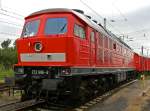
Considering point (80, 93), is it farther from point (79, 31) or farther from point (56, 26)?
point (56, 26)

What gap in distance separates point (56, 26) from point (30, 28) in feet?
4.06

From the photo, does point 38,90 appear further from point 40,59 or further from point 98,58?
point 98,58

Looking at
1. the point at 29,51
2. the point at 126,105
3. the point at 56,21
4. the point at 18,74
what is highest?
the point at 56,21

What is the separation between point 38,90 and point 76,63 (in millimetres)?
1682

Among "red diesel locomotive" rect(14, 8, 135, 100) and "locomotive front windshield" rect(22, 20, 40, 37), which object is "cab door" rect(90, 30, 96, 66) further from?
"locomotive front windshield" rect(22, 20, 40, 37)

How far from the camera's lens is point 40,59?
1266cm

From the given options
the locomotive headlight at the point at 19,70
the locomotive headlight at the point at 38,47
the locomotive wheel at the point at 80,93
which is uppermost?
the locomotive headlight at the point at 38,47

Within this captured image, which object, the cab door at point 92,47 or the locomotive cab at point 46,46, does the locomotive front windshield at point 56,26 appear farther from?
the cab door at point 92,47

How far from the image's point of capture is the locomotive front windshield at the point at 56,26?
41.9 ft

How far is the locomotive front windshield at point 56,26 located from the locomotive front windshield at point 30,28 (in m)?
0.48

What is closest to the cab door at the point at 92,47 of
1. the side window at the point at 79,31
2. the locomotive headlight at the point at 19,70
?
the side window at the point at 79,31

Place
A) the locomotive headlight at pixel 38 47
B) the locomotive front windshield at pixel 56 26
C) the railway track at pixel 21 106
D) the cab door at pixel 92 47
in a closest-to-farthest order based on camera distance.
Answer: the railway track at pixel 21 106 < the locomotive headlight at pixel 38 47 < the locomotive front windshield at pixel 56 26 < the cab door at pixel 92 47

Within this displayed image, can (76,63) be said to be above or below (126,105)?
above

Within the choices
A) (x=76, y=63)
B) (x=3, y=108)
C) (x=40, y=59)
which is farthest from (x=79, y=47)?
(x=3, y=108)
